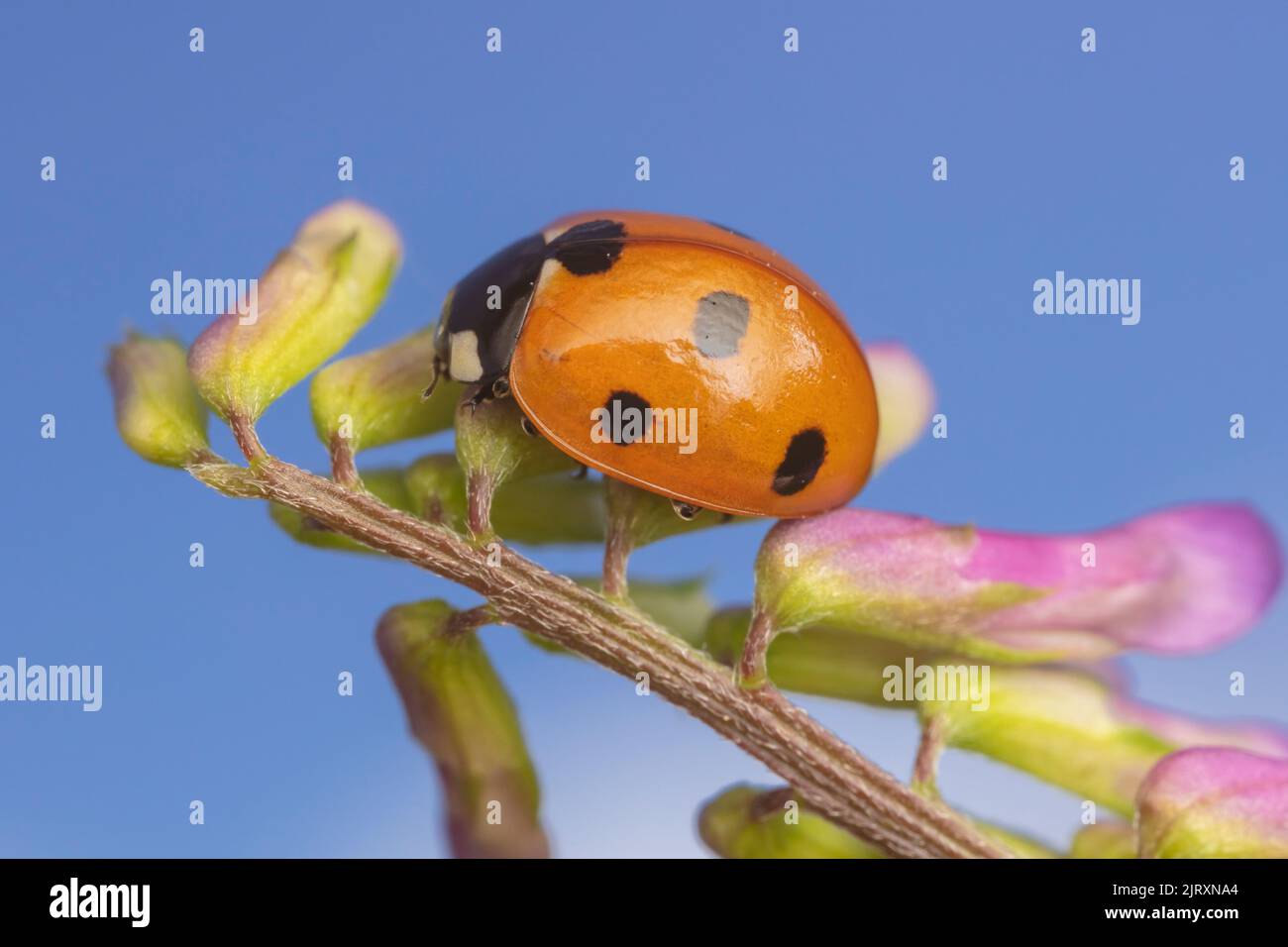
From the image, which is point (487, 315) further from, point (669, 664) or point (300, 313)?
point (669, 664)

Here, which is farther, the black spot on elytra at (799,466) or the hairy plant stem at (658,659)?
the black spot on elytra at (799,466)

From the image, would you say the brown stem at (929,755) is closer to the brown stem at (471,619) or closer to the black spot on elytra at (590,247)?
the brown stem at (471,619)

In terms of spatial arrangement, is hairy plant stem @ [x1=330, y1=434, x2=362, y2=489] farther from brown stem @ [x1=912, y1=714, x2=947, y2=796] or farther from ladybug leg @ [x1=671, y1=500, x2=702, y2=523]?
brown stem @ [x1=912, y1=714, x2=947, y2=796]

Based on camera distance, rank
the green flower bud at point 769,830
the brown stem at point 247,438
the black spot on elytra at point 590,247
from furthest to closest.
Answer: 1. the black spot on elytra at point 590,247
2. the green flower bud at point 769,830
3. the brown stem at point 247,438

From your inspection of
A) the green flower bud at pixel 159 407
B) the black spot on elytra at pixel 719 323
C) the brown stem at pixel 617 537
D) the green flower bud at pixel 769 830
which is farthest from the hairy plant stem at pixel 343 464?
the green flower bud at pixel 769 830

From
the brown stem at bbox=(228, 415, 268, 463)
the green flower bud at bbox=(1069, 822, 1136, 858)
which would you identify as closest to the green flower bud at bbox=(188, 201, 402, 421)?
the brown stem at bbox=(228, 415, 268, 463)

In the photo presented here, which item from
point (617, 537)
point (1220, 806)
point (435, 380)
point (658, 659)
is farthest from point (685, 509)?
point (1220, 806)
